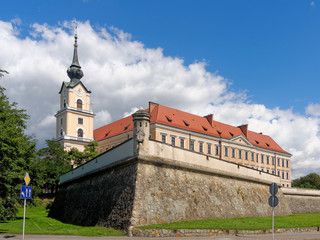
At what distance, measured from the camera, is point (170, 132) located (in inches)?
2472

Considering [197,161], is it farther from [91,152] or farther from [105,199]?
[91,152]

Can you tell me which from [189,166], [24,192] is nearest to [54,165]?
[189,166]

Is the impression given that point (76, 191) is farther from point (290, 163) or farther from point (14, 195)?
point (290, 163)

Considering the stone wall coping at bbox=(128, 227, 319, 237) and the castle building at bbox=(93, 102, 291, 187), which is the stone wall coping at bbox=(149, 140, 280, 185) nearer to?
the stone wall coping at bbox=(128, 227, 319, 237)

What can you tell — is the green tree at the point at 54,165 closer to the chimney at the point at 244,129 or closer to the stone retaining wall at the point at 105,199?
the stone retaining wall at the point at 105,199

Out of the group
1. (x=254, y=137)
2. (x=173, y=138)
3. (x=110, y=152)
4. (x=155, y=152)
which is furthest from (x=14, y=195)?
(x=254, y=137)

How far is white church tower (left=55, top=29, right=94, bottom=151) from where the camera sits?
7347 centimetres

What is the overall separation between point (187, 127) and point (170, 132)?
4776mm

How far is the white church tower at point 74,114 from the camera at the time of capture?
241ft

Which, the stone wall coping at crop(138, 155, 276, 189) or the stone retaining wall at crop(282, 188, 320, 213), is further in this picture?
the stone retaining wall at crop(282, 188, 320, 213)

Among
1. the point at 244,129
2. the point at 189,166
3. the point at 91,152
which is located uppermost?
the point at 244,129

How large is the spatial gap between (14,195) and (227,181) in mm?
16622

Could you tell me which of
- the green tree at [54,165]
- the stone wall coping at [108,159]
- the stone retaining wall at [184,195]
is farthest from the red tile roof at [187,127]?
the stone retaining wall at [184,195]

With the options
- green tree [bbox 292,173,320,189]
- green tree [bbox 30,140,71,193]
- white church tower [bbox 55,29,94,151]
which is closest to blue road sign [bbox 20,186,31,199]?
green tree [bbox 30,140,71,193]
